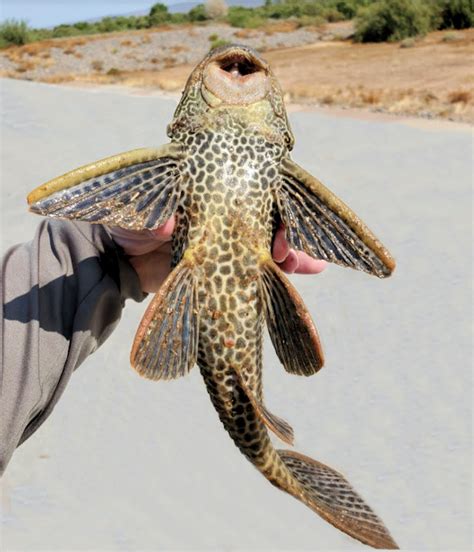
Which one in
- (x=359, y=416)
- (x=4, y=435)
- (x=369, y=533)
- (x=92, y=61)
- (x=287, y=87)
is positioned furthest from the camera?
(x=92, y=61)

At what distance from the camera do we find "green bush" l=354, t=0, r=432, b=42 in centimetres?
3400

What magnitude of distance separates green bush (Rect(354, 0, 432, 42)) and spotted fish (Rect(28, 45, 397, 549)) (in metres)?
33.9

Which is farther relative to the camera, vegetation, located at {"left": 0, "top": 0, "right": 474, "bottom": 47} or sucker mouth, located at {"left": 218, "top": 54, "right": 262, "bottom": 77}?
vegetation, located at {"left": 0, "top": 0, "right": 474, "bottom": 47}

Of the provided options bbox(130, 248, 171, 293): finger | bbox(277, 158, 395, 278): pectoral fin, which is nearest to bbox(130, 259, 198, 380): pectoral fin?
bbox(277, 158, 395, 278): pectoral fin

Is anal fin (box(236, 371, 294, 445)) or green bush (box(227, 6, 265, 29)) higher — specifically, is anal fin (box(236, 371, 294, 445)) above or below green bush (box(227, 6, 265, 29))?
above

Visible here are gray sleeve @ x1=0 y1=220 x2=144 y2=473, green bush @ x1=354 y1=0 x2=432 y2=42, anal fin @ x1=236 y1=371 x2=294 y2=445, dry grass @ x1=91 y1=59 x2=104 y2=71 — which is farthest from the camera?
green bush @ x1=354 y1=0 x2=432 y2=42

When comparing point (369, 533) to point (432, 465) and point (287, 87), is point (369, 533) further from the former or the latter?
point (287, 87)

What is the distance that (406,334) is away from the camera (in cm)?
722

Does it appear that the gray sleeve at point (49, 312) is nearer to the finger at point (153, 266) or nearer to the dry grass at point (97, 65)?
the finger at point (153, 266)

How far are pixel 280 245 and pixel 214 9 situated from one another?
→ 50982 mm

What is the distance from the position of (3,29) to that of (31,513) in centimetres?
3921

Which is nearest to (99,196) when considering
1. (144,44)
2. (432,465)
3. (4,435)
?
(4,435)

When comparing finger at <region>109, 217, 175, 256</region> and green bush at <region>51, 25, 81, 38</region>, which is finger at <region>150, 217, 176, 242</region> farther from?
green bush at <region>51, 25, 81, 38</region>

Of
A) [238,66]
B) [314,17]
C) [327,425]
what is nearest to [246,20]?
[314,17]
